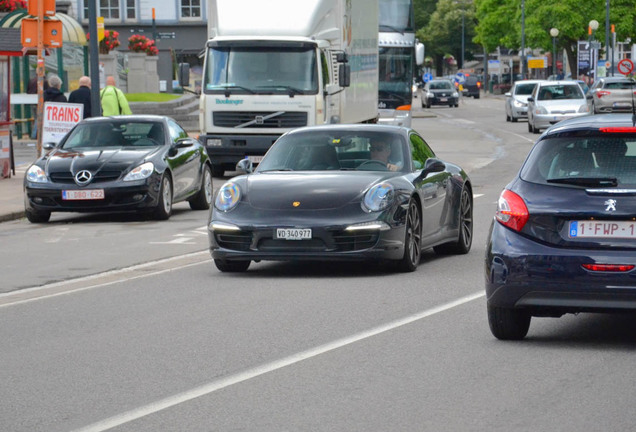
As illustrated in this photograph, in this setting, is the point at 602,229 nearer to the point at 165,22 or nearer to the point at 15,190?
the point at 15,190

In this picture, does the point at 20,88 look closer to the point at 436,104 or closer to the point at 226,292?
the point at 226,292

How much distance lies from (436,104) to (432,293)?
244ft

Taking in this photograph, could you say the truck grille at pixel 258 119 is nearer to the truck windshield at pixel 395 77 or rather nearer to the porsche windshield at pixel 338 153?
the porsche windshield at pixel 338 153

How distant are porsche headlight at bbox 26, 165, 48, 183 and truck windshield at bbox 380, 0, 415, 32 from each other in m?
25.9

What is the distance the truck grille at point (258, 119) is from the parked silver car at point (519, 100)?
33080 mm

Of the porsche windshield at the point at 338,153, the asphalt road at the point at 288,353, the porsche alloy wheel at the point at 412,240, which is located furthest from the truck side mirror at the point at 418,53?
the porsche alloy wheel at the point at 412,240

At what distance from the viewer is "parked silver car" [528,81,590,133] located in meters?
45.3

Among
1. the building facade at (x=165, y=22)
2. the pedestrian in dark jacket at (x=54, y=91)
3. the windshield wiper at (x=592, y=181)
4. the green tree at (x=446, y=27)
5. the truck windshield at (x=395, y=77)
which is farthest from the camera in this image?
the green tree at (x=446, y=27)

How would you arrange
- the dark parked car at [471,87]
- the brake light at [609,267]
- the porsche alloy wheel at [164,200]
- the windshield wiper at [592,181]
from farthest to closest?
the dark parked car at [471,87] → the porsche alloy wheel at [164,200] → the windshield wiper at [592,181] → the brake light at [609,267]

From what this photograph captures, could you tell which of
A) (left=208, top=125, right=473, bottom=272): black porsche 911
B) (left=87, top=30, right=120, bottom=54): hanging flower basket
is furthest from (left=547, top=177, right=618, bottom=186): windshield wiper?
(left=87, top=30, right=120, bottom=54): hanging flower basket

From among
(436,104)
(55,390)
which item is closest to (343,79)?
(55,390)

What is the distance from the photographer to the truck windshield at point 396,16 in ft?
143

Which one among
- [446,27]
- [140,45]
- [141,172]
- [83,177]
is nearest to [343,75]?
[141,172]

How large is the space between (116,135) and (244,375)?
39.3ft
